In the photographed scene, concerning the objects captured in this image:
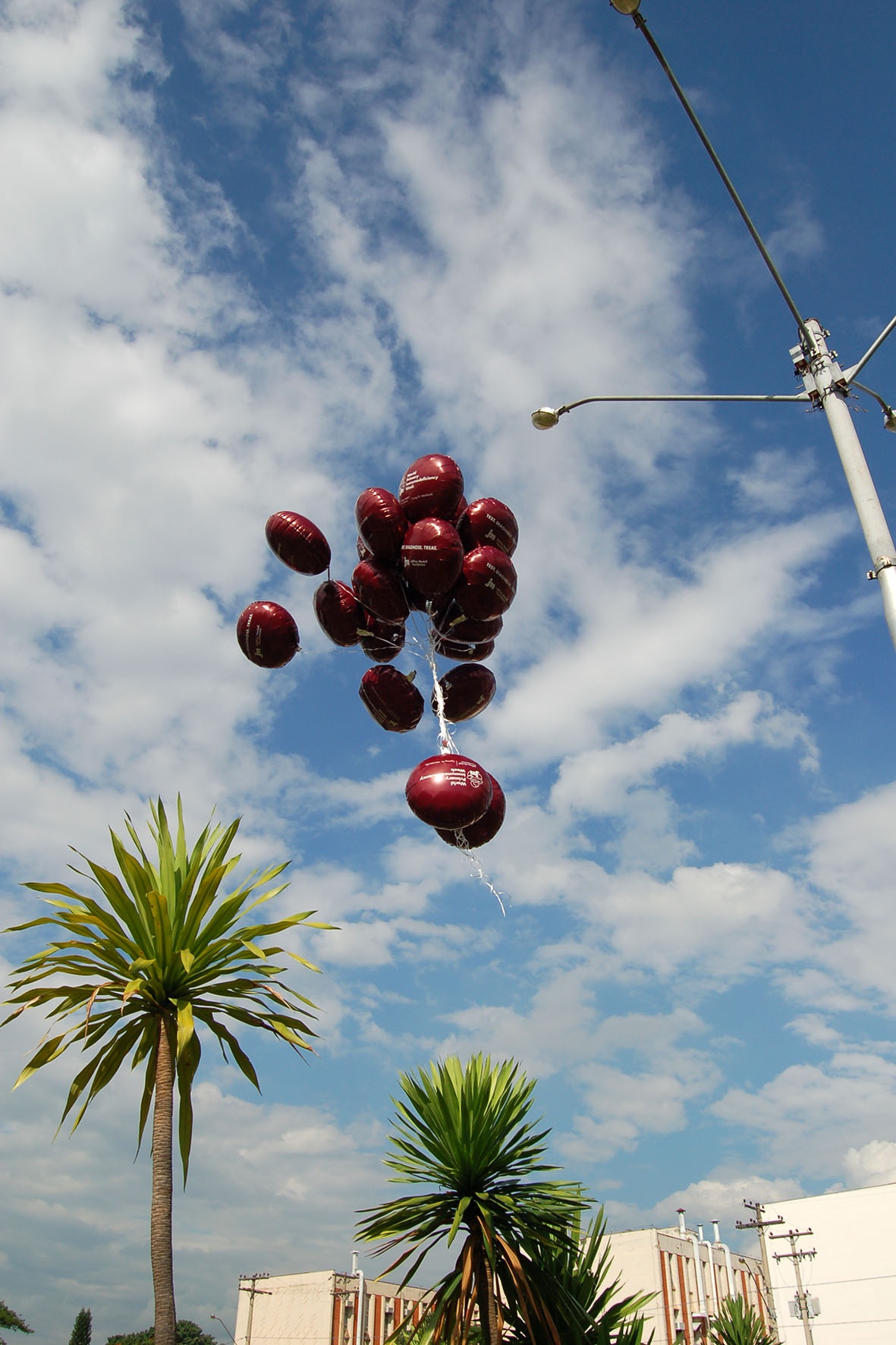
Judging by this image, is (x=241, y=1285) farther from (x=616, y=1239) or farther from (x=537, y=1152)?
(x=537, y=1152)

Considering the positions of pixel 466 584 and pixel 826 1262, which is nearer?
pixel 466 584

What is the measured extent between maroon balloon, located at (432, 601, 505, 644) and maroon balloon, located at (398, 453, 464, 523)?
2.11 ft

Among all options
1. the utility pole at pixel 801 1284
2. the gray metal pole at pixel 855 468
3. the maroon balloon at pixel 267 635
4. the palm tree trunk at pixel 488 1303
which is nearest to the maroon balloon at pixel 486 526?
the maroon balloon at pixel 267 635

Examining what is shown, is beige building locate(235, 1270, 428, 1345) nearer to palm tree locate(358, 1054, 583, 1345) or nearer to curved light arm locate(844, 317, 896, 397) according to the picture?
palm tree locate(358, 1054, 583, 1345)

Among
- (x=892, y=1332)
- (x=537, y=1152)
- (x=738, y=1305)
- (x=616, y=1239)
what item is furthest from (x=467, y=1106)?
(x=616, y=1239)

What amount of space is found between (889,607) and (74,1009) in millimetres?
5504

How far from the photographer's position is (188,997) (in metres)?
6.47

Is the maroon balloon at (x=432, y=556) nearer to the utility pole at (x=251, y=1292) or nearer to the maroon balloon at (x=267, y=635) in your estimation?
the maroon balloon at (x=267, y=635)

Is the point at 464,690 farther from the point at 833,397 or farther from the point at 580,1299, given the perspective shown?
the point at 580,1299

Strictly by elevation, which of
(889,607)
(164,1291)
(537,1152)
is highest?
(889,607)

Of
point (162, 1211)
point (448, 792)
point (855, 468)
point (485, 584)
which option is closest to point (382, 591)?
point (485, 584)

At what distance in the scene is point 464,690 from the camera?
682 centimetres

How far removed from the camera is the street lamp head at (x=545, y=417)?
6469mm

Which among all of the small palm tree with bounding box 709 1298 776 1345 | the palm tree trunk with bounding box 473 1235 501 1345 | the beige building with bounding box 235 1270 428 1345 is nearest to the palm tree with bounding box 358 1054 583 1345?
the palm tree trunk with bounding box 473 1235 501 1345
